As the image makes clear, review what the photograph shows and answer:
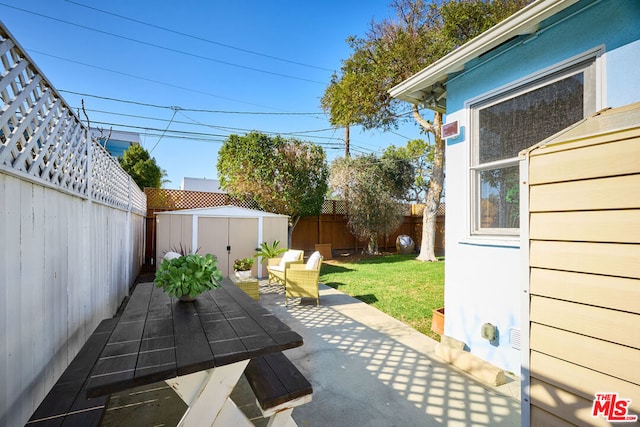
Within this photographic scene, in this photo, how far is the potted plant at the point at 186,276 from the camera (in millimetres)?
2111

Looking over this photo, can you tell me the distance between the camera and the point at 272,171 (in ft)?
27.9

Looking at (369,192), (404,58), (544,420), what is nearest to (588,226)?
(544,420)

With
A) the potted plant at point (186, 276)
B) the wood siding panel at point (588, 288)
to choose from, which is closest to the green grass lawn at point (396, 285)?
the wood siding panel at point (588, 288)

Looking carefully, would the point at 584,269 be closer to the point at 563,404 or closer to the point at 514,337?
the point at 563,404

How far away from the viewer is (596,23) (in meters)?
2.01

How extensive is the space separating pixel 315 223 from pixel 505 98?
838 centimetres

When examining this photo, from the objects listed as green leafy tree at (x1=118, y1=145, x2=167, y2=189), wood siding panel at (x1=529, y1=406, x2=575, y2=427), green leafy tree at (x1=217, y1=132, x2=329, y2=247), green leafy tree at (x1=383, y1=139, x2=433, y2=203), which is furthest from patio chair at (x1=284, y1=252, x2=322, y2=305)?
green leafy tree at (x1=383, y1=139, x2=433, y2=203)

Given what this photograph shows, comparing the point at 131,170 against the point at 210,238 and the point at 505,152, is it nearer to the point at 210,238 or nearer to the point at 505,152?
the point at 210,238

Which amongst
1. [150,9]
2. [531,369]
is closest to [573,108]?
[531,369]

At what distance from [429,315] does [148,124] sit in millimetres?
11732

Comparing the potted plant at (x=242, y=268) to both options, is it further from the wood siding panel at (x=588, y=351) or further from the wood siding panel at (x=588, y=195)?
the wood siding panel at (x=588, y=195)

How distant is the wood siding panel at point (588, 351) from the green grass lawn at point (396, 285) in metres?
2.13

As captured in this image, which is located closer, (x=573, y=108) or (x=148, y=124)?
(x=573, y=108)
